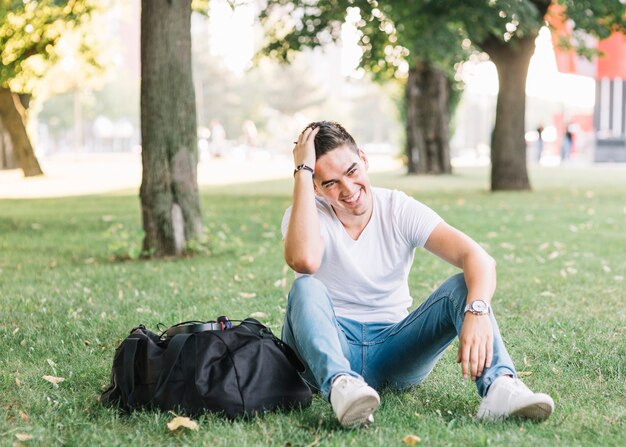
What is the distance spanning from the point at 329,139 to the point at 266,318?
103 inches

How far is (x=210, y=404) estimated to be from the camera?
3854 millimetres

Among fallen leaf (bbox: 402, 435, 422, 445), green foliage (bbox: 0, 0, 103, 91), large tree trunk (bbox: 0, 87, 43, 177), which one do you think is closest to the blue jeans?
fallen leaf (bbox: 402, 435, 422, 445)

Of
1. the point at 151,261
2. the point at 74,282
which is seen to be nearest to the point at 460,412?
the point at 74,282

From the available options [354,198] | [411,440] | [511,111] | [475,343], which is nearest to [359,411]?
[411,440]

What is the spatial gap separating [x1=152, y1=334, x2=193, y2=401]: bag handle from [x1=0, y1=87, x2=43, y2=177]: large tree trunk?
27173 millimetres

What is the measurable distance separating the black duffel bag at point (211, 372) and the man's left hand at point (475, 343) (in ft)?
2.47

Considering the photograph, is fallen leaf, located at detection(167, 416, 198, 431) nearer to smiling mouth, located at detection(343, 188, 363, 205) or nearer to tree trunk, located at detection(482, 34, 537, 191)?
smiling mouth, located at detection(343, 188, 363, 205)

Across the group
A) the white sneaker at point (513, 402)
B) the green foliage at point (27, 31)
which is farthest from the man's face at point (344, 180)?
the green foliage at point (27, 31)

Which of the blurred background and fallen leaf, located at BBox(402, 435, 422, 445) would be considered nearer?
fallen leaf, located at BBox(402, 435, 422, 445)

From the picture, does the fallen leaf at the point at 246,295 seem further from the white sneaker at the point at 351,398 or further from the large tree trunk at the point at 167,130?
the white sneaker at the point at 351,398

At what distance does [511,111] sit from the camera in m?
20.4

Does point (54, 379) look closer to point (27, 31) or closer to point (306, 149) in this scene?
point (306, 149)

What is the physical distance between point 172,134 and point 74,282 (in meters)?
2.27

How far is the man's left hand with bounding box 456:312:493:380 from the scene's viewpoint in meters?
3.72
